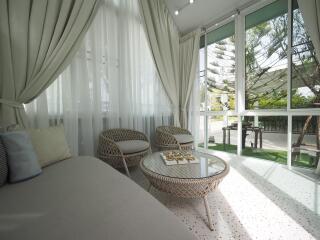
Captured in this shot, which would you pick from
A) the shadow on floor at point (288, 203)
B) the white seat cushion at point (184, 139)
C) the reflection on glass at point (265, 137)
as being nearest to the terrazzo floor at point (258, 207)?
the shadow on floor at point (288, 203)

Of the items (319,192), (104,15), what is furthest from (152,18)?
(319,192)

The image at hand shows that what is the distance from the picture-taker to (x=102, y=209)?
737mm

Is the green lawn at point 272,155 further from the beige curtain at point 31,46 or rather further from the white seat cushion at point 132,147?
the beige curtain at point 31,46

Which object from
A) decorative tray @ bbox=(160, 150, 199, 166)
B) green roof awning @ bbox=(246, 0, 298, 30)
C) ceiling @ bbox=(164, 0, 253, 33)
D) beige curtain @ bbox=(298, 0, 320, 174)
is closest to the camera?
decorative tray @ bbox=(160, 150, 199, 166)

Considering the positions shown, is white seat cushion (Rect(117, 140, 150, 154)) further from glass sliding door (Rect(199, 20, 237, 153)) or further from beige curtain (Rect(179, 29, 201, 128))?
glass sliding door (Rect(199, 20, 237, 153))

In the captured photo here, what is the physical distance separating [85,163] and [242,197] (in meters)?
1.57

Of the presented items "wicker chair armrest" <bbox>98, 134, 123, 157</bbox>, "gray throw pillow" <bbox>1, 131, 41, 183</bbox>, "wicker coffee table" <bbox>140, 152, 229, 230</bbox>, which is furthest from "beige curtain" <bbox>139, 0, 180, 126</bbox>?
"gray throw pillow" <bbox>1, 131, 41, 183</bbox>

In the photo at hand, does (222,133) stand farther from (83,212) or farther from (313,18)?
(83,212)

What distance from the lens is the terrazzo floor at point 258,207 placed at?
1.24m

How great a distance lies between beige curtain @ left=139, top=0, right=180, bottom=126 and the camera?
3.08 meters

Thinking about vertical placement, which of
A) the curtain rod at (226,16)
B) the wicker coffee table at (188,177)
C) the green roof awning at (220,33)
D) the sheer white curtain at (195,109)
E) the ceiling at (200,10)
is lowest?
the wicker coffee table at (188,177)

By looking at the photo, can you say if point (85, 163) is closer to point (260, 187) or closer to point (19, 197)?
point (19, 197)

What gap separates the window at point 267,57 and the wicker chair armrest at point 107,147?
8.11ft

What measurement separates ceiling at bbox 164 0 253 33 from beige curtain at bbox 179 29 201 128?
0.83 feet
